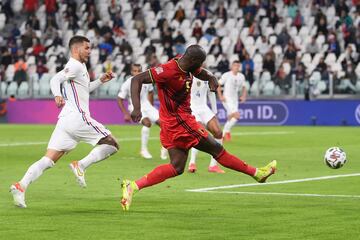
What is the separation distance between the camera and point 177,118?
1270 cm

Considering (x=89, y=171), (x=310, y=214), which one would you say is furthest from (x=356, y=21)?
(x=310, y=214)

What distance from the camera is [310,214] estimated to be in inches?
468

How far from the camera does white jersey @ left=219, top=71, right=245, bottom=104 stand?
28.8 meters

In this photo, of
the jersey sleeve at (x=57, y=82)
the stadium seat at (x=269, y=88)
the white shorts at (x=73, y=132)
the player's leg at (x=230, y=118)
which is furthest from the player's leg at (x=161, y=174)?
the stadium seat at (x=269, y=88)

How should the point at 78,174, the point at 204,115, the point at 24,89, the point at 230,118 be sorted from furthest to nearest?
the point at 24,89 < the point at 230,118 < the point at 204,115 < the point at 78,174

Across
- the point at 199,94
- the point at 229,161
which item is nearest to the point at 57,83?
the point at 229,161

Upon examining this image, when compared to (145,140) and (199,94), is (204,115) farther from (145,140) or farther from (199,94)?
(145,140)

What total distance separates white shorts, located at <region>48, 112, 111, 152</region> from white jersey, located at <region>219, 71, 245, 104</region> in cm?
1517

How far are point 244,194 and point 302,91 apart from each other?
22839 mm

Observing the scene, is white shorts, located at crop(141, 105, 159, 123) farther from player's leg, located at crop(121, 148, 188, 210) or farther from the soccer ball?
player's leg, located at crop(121, 148, 188, 210)

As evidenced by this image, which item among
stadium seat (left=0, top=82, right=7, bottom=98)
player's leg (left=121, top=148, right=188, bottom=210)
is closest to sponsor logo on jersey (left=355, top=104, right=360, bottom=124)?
stadium seat (left=0, top=82, right=7, bottom=98)

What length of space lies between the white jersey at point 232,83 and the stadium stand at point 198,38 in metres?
7.59

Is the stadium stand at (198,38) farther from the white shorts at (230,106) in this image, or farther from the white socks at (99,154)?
the white socks at (99,154)

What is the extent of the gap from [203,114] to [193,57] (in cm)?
697
